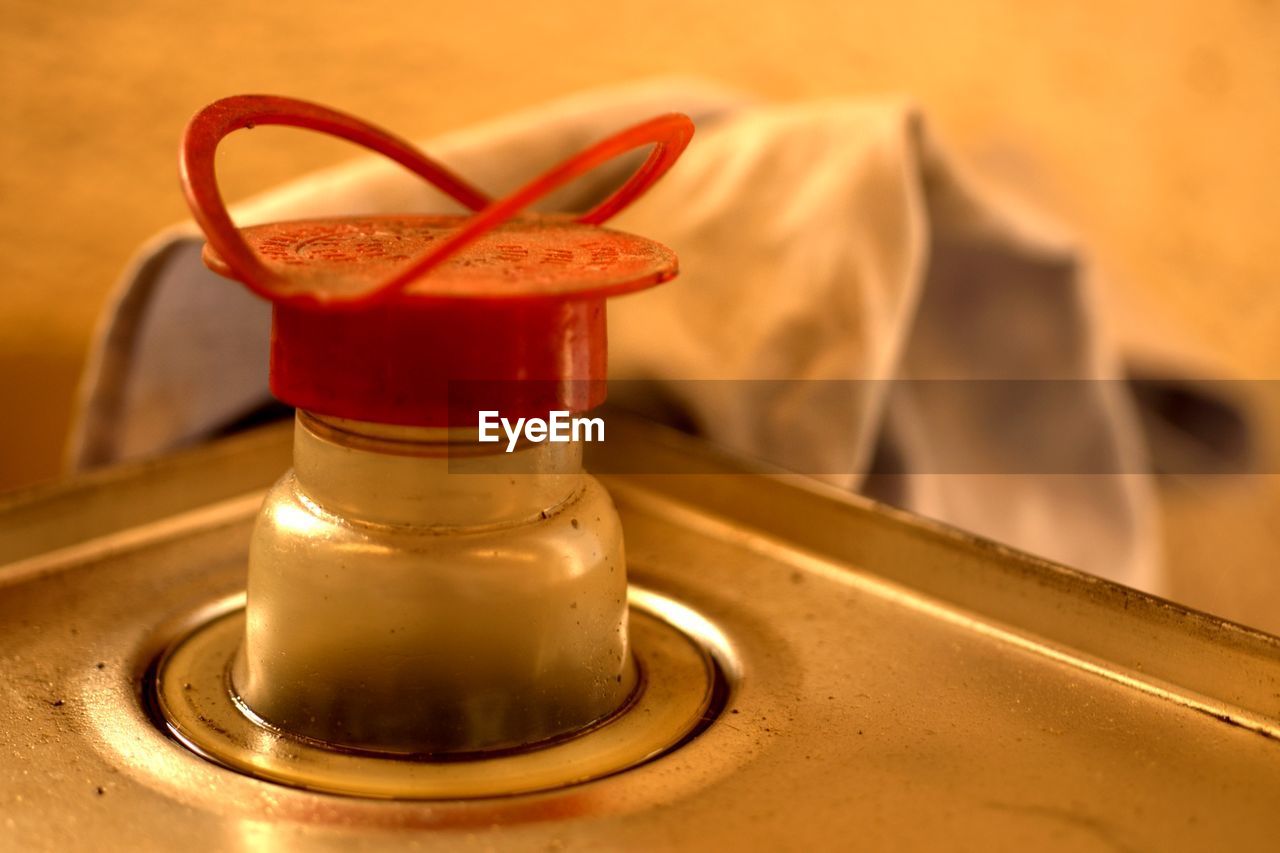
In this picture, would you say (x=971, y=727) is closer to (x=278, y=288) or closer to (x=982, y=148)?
(x=278, y=288)

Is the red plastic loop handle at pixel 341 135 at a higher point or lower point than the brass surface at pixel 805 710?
higher

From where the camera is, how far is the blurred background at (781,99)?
0.61 m

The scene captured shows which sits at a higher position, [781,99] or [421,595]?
[781,99]

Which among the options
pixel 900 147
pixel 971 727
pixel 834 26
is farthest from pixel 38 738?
pixel 834 26

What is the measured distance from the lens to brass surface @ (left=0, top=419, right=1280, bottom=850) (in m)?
0.22

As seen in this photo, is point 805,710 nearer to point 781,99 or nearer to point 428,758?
point 428,758

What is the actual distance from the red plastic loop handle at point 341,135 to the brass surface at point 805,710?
93mm

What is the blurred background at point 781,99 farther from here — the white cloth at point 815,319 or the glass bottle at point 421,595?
the glass bottle at point 421,595

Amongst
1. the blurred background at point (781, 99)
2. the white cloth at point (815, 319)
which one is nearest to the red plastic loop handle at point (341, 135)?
the white cloth at point (815, 319)

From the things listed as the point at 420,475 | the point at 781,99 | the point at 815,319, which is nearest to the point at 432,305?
the point at 420,475

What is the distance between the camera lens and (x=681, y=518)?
0.38 metres

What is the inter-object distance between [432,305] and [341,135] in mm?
78

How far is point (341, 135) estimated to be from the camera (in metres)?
0.28

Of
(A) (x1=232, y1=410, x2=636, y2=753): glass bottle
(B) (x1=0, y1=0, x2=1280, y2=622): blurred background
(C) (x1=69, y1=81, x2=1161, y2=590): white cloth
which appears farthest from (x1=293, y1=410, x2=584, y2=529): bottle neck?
(B) (x1=0, y1=0, x2=1280, y2=622): blurred background
